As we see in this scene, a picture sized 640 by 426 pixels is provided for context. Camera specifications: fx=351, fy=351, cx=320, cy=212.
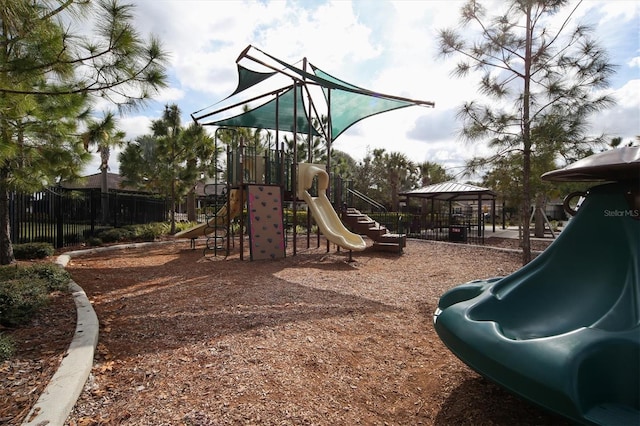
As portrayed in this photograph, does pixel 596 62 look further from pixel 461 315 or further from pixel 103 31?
pixel 103 31

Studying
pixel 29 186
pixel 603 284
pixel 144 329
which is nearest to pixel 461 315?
pixel 603 284

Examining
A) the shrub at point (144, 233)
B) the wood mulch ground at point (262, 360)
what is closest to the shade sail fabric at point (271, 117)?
the shrub at point (144, 233)

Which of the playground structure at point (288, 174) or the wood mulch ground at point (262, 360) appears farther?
the playground structure at point (288, 174)

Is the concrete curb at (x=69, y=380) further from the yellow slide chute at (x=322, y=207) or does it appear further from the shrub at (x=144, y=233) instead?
the shrub at (x=144, y=233)

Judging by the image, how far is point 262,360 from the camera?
2.84 m

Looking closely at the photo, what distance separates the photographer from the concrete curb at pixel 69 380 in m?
1.96

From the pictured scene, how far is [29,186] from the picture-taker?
626cm

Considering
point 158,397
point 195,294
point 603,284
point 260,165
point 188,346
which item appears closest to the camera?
point 603,284

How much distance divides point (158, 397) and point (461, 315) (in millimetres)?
2056

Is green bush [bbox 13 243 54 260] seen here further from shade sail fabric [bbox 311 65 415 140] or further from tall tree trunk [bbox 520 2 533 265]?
tall tree trunk [bbox 520 2 533 265]

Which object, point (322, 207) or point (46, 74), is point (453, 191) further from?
point (46, 74)

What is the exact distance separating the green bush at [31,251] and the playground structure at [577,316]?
Result: 29.3 feet

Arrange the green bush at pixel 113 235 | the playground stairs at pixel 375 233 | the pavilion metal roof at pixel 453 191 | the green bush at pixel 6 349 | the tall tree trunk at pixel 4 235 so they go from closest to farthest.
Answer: the green bush at pixel 6 349 < the tall tree trunk at pixel 4 235 < the playground stairs at pixel 375 233 < the green bush at pixel 113 235 < the pavilion metal roof at pixel 453 191

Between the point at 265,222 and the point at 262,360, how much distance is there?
592cm
